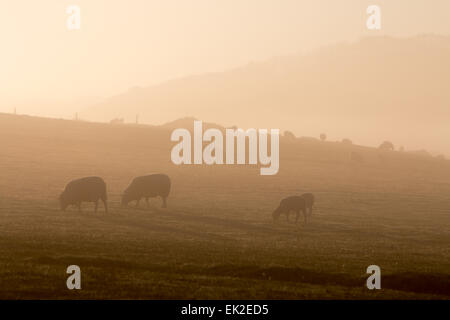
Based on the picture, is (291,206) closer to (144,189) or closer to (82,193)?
(144,189)

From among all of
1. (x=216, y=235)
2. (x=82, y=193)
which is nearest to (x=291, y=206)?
(x=216, y=235)

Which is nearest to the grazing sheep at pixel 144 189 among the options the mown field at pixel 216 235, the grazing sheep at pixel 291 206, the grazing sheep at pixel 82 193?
the mown field at pixel 216 235

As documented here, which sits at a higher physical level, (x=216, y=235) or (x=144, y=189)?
(x=144, y=189)

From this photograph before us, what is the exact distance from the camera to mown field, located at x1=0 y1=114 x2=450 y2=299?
22141 millimetres

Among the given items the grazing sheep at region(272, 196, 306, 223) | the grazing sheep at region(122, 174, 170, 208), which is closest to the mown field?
the grazing sheep at region(272, 196, 306, 223)

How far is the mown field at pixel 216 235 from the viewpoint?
72.6 ft

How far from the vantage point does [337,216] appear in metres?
55.6

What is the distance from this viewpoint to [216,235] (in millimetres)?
39688

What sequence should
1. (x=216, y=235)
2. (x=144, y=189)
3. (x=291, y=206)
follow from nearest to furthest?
(x=216, y=235), (x=291, y=206), (x=144, y=189)

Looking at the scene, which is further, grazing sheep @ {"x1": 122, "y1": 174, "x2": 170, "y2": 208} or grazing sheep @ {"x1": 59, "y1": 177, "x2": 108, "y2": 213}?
grazing sheep @ {"x1": 122, "y1": 174, "x2": 170, "y2": 208}

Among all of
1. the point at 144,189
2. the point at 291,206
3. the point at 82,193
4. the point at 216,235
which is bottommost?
the point at 216,235

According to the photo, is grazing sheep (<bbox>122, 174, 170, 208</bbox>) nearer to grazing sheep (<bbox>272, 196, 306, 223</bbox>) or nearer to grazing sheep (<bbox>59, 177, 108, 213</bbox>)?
grazing sheep (<bbox>59, 177, 108, 213</bbox>)
